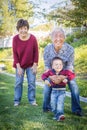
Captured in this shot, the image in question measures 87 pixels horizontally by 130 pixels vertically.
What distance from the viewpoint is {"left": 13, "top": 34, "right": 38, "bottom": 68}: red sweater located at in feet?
23.6

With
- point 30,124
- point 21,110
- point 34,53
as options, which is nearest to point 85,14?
point 34,53

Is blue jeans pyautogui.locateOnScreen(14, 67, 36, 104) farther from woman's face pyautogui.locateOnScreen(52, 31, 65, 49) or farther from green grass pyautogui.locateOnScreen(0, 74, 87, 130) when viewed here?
woman's face pyautogui.locateOnScreen(52, 31, 65, 49)

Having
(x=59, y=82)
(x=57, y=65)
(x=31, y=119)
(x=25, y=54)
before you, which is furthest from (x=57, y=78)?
(x=25, y=54)

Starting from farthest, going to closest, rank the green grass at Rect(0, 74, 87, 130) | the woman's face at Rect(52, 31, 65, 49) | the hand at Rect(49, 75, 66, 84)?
the woman's face at Rect(52, 31, 65, 49) < the hand at Rect(49, 75, 66, 84) < the green grass at Rect(0, 74, 87, 130)

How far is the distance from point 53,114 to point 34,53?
4.26 feet

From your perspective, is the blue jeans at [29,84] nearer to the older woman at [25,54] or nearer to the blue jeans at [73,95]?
the older woman at [25,54]

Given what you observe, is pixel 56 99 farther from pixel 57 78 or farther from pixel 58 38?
pixel 58 38

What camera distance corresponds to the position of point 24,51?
283 inches

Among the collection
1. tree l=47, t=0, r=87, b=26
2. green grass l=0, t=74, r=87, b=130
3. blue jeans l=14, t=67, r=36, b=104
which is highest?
tree l=47, t=0, r=87, b=26

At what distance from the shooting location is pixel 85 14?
11.3 m

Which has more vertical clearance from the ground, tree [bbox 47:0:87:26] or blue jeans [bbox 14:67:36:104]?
tree [bbox 47:0:87:26]

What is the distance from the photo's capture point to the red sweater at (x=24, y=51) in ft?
23.6

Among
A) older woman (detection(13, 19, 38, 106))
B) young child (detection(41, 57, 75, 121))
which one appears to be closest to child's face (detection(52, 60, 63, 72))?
young child (detection(41, 57, 75, 121))

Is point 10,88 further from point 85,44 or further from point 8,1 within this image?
point 8,1
